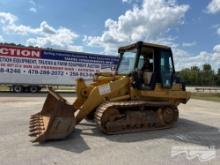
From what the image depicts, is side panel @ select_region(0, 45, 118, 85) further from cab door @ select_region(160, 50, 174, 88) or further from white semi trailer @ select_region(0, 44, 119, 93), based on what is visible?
cab door @ select_region(160, 50, 174, 88)

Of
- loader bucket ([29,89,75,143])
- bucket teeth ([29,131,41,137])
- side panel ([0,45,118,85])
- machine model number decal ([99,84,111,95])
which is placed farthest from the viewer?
side panel ([0,45,118,85])

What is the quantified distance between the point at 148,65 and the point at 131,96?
1.28 m

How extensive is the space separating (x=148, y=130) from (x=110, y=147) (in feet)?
7.71

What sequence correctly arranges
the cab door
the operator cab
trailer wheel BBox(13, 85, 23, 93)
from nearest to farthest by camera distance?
the operator cab → the cab door → trailer wheel BBox(13, 85, 23, 93)

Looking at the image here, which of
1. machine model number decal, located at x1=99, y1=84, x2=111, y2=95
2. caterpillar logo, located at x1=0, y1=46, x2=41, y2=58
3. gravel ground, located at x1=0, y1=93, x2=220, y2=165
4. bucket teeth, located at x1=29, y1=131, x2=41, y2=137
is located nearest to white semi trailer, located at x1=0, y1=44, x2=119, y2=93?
caterpillar logo, located at x1=0, y1=46, x2=41, y2=58

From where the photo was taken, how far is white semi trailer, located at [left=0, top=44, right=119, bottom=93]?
82.2 ft

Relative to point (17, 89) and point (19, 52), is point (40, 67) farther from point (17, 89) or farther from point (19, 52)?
point (17, 89)

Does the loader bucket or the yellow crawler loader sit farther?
the yellow crawler loader

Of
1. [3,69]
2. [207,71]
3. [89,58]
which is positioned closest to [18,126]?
[3,69]

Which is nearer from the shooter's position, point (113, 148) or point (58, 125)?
point (113, 148)

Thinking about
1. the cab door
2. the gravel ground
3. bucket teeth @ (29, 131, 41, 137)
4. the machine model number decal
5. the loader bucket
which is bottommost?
the gravel ground

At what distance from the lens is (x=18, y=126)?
9234 millimetres

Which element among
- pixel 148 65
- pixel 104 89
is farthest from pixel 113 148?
pixel 148 65

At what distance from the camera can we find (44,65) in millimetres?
26562
